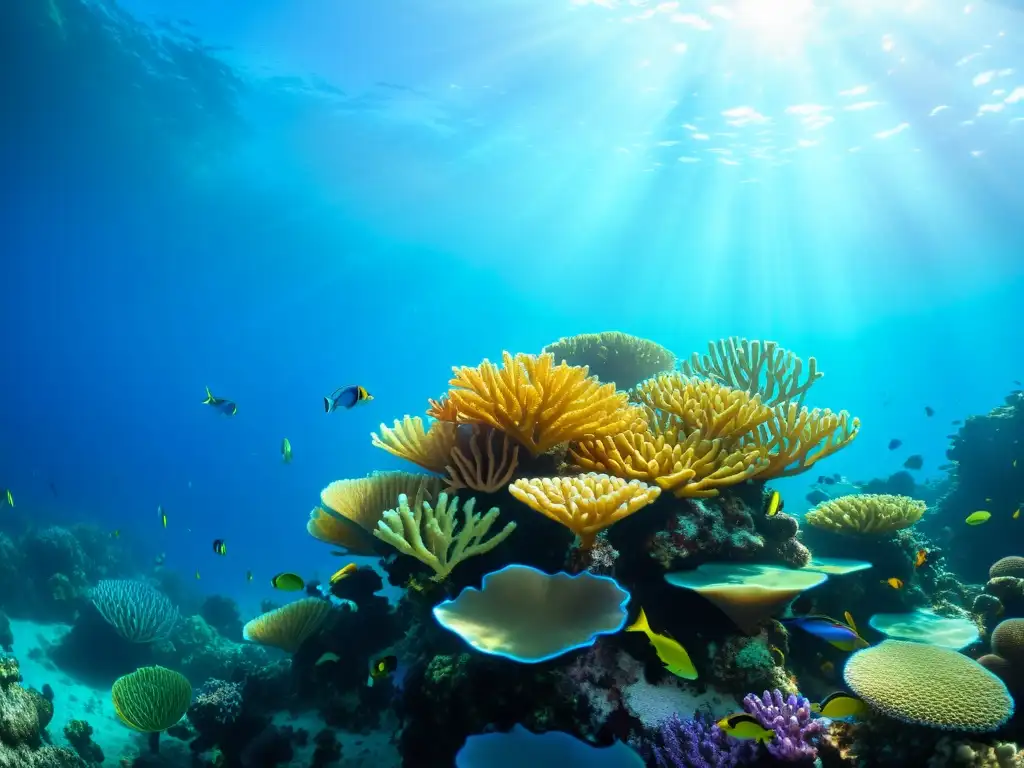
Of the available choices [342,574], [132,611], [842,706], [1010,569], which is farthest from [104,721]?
[1010,569]

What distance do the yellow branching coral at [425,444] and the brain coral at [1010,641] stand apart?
4368 millimetres

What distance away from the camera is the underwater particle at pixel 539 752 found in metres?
2.78

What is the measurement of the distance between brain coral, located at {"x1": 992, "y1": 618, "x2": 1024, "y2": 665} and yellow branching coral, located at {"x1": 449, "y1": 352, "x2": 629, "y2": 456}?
3.18 meters

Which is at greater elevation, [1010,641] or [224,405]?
[224,405]

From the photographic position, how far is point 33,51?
22.2m

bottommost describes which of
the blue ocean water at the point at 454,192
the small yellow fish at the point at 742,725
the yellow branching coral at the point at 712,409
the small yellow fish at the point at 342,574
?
the small yellow fish at the point at 742,725

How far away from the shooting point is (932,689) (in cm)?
279

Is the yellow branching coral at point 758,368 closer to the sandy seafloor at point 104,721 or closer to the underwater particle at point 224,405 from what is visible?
the sandy seafloor at point 104,721

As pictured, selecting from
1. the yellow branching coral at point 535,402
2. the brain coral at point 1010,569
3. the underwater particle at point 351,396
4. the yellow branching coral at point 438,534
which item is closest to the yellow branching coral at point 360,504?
the yellow branching coral at point 438,534

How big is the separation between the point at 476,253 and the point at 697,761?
2429 inches

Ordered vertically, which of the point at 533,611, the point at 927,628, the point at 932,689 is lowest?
the point at 932,689

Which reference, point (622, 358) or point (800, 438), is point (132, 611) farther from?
point (800, 438)

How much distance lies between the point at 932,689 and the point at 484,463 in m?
3.05

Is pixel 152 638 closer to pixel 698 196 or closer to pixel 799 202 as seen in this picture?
pixel 698 196
